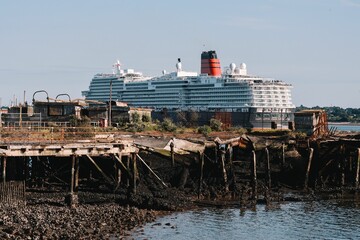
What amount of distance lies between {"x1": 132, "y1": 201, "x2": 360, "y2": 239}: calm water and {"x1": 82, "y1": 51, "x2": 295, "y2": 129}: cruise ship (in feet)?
238

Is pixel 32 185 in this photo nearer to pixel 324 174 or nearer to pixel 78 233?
pixel 78 233

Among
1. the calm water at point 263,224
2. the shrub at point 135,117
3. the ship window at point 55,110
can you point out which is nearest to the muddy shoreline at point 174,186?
the calm water at point 263,224

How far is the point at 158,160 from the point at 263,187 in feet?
21.7

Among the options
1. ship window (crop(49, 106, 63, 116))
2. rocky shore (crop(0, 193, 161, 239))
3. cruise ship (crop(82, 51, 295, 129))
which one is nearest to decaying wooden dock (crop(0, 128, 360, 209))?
rocky shore (crop(0, 193, 161, 239))

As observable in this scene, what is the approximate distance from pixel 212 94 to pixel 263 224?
91843 millimetres

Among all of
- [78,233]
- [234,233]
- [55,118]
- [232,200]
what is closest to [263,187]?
[232,200]

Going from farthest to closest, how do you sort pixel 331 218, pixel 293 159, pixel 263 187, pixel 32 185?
pixel 293 159
pixel 263 187
pixel 32 185
pixel 331 218

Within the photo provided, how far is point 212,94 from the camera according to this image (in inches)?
4781

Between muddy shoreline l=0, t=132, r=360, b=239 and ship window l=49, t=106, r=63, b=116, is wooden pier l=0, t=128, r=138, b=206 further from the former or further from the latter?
ship window l=49, t=106, r=63, b=116

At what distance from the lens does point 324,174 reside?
40.3 meters

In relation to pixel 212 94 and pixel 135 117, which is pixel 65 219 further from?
pixel 212 94

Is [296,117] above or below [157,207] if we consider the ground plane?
above

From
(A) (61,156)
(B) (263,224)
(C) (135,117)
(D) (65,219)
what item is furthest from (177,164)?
(C) (135,117)

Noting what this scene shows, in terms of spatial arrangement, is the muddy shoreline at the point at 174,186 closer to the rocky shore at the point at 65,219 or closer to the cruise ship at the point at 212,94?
the rocky shore at the point at 65,219
